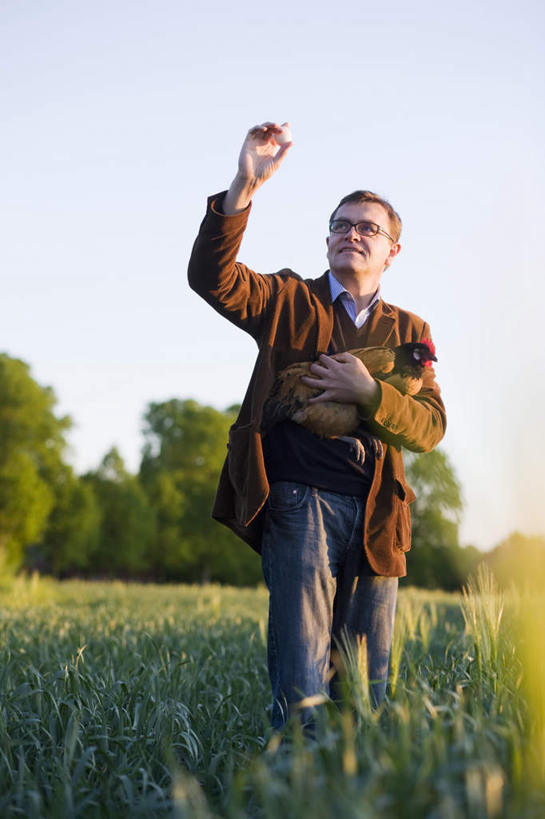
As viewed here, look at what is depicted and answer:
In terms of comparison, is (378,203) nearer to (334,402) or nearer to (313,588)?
(334,402)

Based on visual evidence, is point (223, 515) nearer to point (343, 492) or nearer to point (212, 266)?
point (343, 492)

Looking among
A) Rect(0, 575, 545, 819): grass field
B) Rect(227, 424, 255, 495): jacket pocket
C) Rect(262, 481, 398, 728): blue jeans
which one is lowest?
Rect(0, 575, 545, 819): grass field

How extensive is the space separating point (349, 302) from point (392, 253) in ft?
1.19

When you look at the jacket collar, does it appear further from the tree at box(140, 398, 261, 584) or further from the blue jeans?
the tree at box(140, 398, 261, 584)

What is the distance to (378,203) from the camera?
3.28m

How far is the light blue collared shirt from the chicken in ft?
0.57

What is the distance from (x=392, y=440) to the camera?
3068 mm

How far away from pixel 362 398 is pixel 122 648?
317 cm

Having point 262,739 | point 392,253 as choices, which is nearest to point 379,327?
point 392,253

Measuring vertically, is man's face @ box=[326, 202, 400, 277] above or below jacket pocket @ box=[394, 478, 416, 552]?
above

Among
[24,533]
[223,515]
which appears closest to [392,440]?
[223,515]

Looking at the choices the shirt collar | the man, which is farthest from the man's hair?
the shirt collar

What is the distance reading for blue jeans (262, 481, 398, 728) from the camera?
9.20 feet

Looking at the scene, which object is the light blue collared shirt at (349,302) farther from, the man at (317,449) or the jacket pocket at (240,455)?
the jacket pocket at (240,455)
